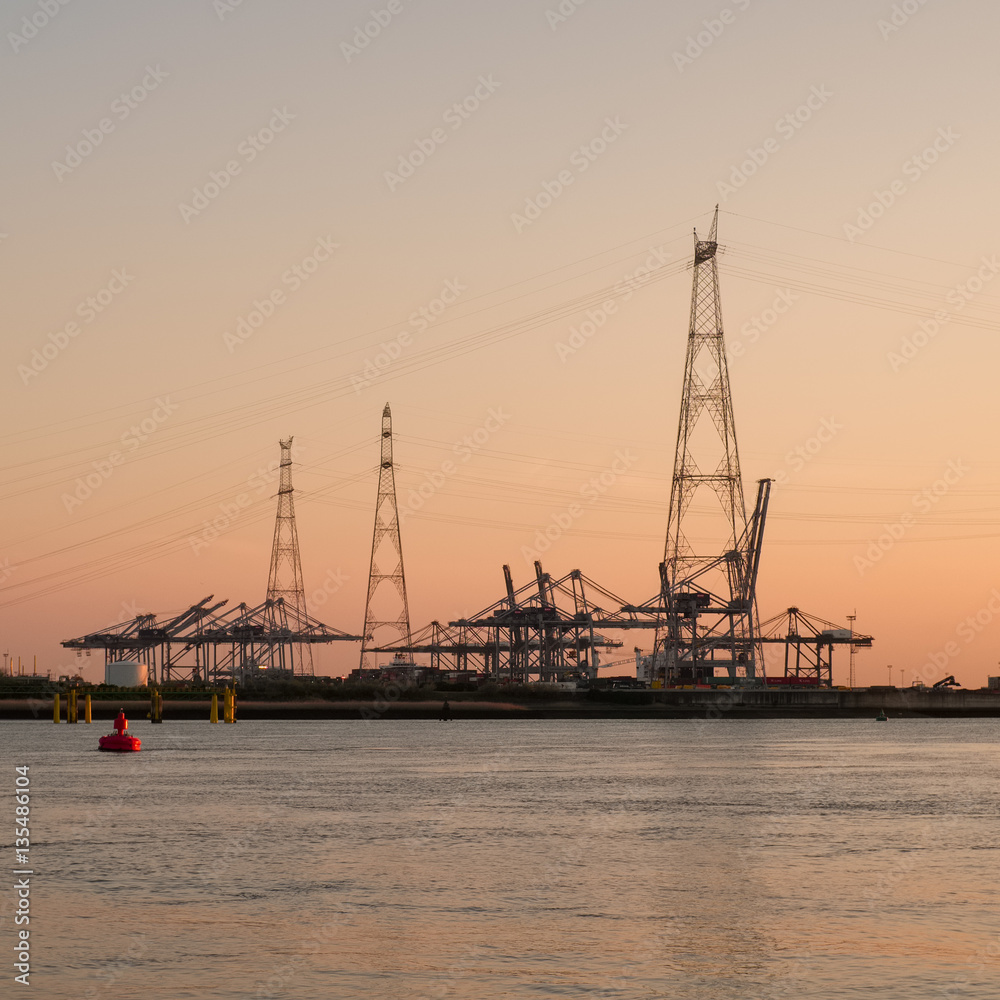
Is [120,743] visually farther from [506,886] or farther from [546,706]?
[546,706]

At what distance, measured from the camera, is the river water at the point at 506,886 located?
19.5 metres

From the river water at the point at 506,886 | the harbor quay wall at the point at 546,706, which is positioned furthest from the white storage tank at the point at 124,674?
the river water at the point at 506,886

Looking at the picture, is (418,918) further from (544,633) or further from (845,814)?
(544,633)

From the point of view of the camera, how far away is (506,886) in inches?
1078

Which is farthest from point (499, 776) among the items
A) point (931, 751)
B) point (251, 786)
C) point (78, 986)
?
point (931, 751)

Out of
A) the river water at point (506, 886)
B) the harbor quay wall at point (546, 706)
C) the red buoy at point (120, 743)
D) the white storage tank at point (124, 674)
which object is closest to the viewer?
the river water at point (506, 886)

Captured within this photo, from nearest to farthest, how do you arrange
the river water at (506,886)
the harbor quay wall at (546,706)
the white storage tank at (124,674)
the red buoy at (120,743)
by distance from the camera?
the river water at (506,886) < the red buoy at (120,743) < the harbor quay wall at (546,706) < the white storage tank at (124,674)

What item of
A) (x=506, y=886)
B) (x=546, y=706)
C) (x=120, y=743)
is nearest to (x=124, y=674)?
(x=546, y=706)

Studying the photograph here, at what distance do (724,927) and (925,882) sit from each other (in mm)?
7356

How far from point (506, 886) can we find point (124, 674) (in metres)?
166

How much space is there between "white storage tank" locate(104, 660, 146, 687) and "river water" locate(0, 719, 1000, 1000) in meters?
128

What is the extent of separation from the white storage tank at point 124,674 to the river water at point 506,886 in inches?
5033

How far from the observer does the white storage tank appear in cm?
18325

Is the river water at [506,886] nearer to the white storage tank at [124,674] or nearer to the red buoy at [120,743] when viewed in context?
the red buoy at [120,743]
